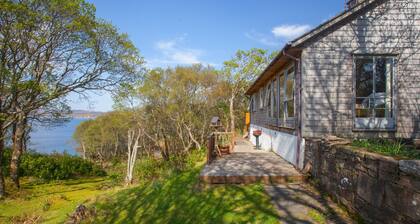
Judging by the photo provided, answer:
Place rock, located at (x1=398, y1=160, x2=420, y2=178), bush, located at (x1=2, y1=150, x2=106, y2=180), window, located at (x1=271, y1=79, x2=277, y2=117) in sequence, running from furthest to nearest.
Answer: bush, located at (x1=2, y1=150, x2=106, y2=180) < window, located at (x1=271, y1=79, x2=277, y2=117) < rock, located at (x1=398, y1=160, x2=420, y2=178)

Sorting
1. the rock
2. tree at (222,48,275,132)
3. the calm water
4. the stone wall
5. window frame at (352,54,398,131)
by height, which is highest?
tree at (222,48,275,132)

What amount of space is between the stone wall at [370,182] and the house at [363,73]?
1.43 metres

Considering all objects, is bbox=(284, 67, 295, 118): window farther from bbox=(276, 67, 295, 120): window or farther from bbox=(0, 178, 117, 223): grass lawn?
bbox=(0, 178, 117, 223): grass lawn

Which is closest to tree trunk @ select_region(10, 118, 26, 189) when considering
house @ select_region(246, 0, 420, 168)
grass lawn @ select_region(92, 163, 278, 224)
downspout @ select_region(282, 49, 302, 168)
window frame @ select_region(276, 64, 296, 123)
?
grass lawn @ select_region(92, 163, 278, 224)

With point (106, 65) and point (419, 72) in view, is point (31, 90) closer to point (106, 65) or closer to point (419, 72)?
point (106, 65)

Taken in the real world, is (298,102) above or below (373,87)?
below

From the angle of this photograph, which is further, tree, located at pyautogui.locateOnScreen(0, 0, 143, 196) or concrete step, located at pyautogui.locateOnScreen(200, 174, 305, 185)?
tree, located at pyautogui.locateOnScreen(0, 0, 143, 196)

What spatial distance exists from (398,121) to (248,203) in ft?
15.4

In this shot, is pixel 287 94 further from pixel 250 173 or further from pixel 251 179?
pixel 251 179

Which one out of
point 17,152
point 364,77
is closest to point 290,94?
point 364,77

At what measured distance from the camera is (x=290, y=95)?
26.7ft

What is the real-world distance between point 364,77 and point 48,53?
441 inches

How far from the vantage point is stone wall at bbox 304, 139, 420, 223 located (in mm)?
2968

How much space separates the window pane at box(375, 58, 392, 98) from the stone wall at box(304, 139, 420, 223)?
2646 mm
